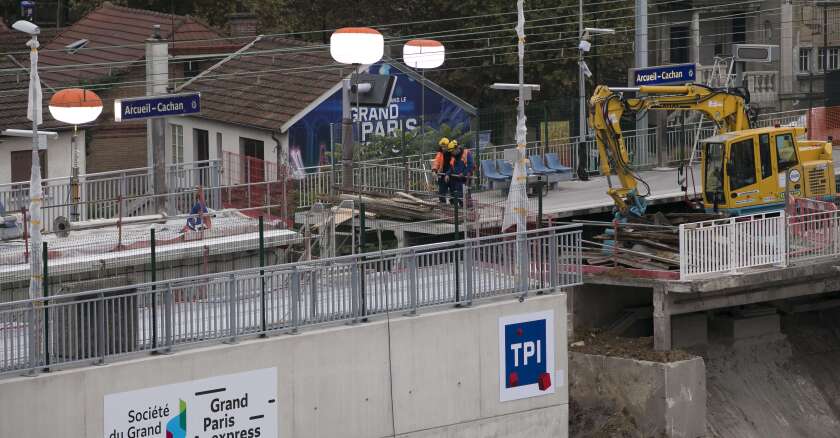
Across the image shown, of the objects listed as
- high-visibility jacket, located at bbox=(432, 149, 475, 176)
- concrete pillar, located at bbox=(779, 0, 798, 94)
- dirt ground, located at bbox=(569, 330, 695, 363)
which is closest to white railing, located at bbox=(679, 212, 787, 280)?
dirt ground, located at bbox=(569, 330, 695, 363)

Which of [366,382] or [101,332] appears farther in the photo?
[366,382]

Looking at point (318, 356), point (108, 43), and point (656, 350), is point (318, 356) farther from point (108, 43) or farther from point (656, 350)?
point (108, 43)

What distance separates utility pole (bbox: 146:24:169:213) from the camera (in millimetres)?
30250

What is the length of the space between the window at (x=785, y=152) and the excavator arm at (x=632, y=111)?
131 centimetres

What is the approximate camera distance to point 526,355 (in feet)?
79.4

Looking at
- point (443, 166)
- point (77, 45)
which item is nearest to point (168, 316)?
point (443, 166)

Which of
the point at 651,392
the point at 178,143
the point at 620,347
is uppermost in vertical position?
the point at 178,143

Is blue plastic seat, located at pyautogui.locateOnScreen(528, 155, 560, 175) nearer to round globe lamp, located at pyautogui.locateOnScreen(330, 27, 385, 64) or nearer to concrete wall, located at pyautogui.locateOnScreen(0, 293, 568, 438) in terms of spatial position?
round globe lamp, located at pyautogui.locateOnScreen(330, 27, 385, 64)

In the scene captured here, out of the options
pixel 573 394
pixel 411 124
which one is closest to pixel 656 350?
pixel 573 394

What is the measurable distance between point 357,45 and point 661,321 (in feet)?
23.3

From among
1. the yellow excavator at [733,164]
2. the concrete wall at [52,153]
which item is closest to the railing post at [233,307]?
the yellow excavator at [733,164]

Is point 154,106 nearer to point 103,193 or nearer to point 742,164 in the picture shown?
point 103,193

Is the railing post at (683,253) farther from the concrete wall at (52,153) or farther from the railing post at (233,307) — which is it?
the concrete wall at (52,153)

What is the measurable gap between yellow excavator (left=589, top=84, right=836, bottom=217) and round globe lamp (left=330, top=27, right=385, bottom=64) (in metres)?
5.70
